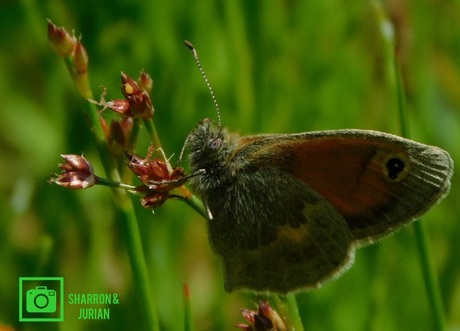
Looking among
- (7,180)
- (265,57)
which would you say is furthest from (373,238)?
(7,180)

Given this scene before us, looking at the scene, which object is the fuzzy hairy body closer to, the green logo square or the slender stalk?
the slender stalk

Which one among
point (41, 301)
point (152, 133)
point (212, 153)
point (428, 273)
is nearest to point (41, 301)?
point (41, 301)

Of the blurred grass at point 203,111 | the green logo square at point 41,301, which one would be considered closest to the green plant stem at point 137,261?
the green logo square at point 41,301

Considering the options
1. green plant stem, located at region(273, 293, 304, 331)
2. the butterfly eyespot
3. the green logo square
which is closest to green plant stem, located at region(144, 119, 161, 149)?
green plant stem, located at region(273, 293, 304, 331)

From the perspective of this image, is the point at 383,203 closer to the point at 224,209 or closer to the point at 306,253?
the point at 306,253

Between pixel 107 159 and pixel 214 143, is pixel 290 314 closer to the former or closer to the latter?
pixel 107 159

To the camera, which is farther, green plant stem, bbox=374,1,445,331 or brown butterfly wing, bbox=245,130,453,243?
brown butterfly wing, bbox=245,130,453,243
